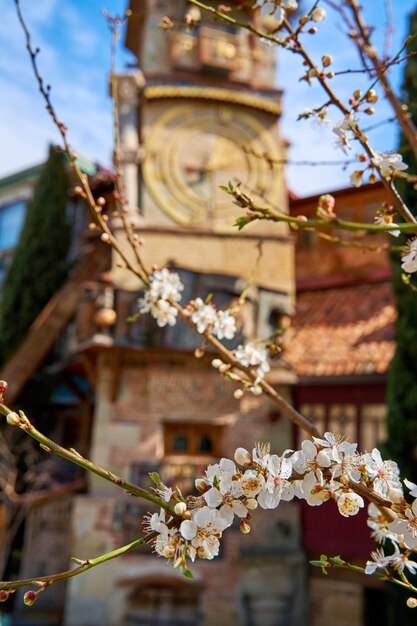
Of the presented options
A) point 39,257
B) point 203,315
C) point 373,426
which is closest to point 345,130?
point 203,315

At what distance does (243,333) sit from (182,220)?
2318 millimetres

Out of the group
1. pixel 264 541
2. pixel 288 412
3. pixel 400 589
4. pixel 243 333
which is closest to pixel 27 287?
pixel 243 333

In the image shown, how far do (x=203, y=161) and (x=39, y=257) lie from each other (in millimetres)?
4728

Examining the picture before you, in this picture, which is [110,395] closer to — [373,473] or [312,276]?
[312,276]

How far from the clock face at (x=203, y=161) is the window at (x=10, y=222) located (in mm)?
6471

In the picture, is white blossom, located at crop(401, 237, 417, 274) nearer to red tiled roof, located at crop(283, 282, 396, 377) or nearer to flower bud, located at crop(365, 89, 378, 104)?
flower bud, located at crop(365, 89, 378, 104)

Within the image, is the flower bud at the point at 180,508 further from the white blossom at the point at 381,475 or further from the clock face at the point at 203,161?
the clock face at the point at 203,161

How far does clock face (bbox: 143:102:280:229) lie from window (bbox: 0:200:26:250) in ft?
21.2

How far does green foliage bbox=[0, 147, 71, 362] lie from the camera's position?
12688mm

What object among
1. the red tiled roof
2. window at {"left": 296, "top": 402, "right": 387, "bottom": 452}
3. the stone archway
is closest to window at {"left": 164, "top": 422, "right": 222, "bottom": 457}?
window at {"left": 296, "top": 402, "right": 387, "bottom": 452}

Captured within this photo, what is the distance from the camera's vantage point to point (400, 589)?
7387 millimetres

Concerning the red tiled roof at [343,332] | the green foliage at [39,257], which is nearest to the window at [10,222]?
the green foliage at [39,257]

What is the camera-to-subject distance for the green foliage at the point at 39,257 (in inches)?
500

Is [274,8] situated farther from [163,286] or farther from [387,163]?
[163,286]
